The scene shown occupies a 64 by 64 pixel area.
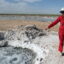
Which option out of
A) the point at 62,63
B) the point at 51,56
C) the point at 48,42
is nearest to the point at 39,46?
the point at 48,42

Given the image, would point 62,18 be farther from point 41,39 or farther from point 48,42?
point 41,39

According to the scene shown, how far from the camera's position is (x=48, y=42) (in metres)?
10.7

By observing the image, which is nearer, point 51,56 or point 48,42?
point 51,56

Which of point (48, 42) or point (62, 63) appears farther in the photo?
point (48, 42)

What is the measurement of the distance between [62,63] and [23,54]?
110 inches

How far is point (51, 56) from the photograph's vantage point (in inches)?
313

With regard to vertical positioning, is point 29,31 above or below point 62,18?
below

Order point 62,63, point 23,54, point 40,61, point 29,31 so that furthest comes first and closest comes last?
point 29,31, point 23,54, point 40,61, point 62,63

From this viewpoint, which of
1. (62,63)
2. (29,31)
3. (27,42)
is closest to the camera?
(62,63)

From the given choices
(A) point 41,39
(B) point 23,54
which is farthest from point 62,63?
(A) point 41,39

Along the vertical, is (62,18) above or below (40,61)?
above

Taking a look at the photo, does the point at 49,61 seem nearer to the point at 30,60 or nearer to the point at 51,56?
the point at 51,56

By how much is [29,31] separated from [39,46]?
2479 millimetres

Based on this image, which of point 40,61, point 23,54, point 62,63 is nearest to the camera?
point 62,63
